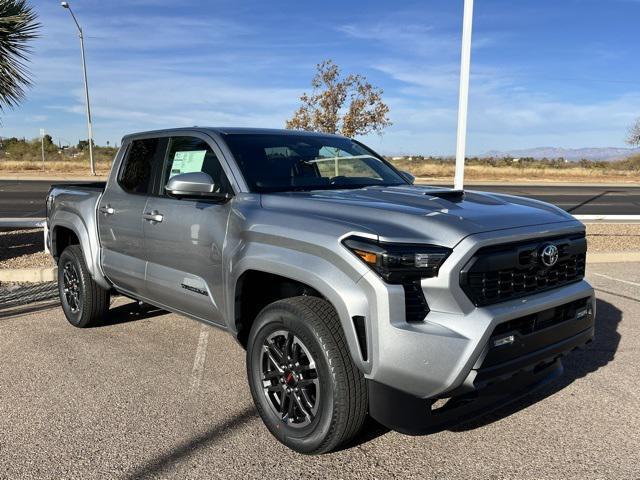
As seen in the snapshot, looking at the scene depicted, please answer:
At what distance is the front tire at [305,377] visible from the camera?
298cm

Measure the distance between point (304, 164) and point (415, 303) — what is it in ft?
5.98

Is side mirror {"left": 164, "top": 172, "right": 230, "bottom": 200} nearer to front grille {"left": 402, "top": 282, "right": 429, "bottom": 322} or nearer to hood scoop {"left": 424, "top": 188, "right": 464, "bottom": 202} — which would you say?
hood scoop {"left": 424, "top": 188, "right": 464, "bottom": 202}

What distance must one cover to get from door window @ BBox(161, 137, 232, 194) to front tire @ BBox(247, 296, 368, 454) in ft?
3.64

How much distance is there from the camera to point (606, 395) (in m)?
4.09

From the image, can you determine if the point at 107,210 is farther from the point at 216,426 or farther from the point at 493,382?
the point at 493,382

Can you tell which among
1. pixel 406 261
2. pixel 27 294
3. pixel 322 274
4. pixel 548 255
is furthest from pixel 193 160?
pixel 27 294

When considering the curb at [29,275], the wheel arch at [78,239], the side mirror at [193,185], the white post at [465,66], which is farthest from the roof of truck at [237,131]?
the white post at [465,66]

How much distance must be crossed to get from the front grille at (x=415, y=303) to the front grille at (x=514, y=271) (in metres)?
0.21

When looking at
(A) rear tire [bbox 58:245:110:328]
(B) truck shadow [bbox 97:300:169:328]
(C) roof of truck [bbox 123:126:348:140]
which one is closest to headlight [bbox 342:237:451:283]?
(C) roof of truck [bbox 123:126:348:140]

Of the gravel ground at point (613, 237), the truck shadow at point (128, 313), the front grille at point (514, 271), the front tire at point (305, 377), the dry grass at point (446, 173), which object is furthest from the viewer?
the dry grass at point (446, 173)

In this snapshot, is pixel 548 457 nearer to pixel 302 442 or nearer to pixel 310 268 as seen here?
pixel 302 442

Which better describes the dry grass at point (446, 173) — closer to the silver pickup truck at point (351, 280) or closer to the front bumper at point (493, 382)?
the silver pickup truck at point (351, 280)

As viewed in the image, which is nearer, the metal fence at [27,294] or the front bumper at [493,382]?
the front bumper at [493,382]

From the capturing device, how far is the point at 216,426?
3.62 metres
